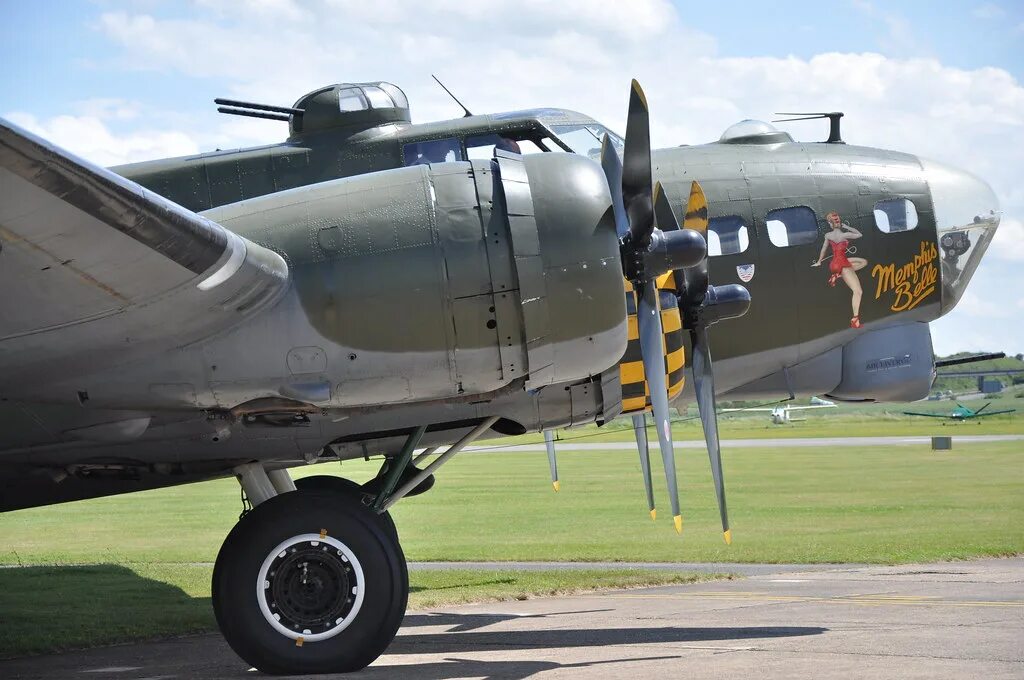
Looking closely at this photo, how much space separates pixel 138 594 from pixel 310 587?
6.83m

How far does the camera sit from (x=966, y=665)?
7148 millimetres

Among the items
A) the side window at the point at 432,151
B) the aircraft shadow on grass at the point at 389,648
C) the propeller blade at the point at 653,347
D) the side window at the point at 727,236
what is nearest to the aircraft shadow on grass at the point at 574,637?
the aircraft shadow on grass at the point at 389,648

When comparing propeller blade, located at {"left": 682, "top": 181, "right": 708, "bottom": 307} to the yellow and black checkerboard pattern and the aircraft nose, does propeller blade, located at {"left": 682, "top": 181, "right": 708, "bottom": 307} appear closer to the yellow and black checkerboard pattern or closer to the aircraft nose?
the yellow and black checkerboard pattern

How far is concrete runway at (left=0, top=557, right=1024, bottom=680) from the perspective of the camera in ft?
24.8

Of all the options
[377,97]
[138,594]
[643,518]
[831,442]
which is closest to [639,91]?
[377,97]

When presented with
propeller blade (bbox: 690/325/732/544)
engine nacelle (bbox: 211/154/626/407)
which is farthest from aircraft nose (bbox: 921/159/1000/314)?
engine nacelle (bbox: 211/154/626/407)

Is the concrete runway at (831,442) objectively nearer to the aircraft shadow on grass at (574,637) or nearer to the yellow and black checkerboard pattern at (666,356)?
the aircraft shadow on grass at (574,637)

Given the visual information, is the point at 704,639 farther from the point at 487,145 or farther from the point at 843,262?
the point at 487,145

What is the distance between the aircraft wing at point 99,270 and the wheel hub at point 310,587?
162 centimetres

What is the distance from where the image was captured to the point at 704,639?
29.3 feet

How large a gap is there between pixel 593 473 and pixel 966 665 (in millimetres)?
30570

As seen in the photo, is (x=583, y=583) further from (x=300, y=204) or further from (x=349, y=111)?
(x=300, y=204)

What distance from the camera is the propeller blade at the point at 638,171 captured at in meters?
8.01

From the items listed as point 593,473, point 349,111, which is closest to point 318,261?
point 349,111
